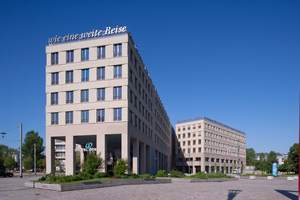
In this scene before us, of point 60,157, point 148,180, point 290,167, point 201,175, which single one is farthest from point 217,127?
point 148,180

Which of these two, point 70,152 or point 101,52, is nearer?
point 70,152

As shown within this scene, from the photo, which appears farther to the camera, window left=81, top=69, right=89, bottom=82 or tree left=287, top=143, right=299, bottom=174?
tree left=287, top=143, right=299, bottom=174

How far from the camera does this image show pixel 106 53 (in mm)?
38719

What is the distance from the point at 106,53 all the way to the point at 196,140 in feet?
232

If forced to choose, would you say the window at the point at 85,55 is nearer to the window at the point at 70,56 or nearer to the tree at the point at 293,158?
the window at the point at 70,56

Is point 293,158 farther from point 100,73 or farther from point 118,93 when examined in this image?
point 100,73

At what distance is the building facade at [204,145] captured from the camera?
9950cm

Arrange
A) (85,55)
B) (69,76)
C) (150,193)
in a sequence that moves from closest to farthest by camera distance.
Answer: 1. (150,193)
2. (85,55)
3. (69,76)

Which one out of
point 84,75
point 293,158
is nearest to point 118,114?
point 84,75

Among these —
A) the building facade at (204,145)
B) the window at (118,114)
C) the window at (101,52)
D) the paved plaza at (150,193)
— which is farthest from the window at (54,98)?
the building facade at (204,145)

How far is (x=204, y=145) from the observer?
9881 centimetres

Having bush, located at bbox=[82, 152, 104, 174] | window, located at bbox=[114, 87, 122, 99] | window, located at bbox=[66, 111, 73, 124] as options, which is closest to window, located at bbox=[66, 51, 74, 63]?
window, located at bbox=[66, 111, 73, 124]

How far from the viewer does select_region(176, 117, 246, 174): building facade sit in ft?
326

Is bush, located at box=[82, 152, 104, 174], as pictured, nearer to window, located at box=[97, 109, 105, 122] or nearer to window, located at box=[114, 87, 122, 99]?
window, located at box=[97, 109, 105, 122]
